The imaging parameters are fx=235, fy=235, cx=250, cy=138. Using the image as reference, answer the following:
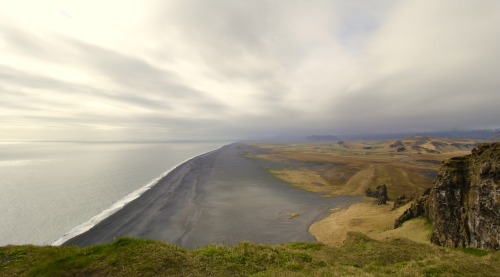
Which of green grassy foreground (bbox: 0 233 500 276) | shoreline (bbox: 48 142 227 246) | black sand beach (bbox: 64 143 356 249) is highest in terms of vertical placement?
green grassy foreground (bbox: 0 233 500 276)

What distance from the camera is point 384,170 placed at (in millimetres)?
101062

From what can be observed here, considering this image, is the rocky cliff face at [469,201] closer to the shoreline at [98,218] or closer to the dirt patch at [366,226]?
the dirt patch at [366,226]

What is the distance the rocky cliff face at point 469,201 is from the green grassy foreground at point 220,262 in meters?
6.52

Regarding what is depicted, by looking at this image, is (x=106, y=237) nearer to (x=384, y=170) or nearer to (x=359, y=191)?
(x=359, y=191)

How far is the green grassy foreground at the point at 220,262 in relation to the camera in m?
16.9

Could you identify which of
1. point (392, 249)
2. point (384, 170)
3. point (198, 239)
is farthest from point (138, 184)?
point (384, 170)

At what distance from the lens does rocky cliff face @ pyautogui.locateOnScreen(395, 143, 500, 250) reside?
2468 cm

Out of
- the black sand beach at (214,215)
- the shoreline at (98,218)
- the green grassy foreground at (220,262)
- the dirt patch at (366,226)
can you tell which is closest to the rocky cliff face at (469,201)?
the dirt patch at (366,226)

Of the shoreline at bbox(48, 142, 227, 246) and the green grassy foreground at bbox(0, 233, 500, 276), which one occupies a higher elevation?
the green grassy foreground at bbox(0, 233, 500, 276)

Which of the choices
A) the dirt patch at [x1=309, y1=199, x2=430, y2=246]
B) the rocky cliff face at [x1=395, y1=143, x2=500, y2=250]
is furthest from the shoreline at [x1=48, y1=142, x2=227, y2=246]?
the rocky cliff face at [x1=395, y1=143, x2=500, y2=250]

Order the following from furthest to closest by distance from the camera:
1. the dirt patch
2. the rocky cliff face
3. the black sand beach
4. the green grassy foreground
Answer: the black sand beach, the dirt patch, the rocky cliff face, the green grassy foreground

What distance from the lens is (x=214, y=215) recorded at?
54.0m

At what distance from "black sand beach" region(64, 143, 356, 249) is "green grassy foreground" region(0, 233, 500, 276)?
20.0m

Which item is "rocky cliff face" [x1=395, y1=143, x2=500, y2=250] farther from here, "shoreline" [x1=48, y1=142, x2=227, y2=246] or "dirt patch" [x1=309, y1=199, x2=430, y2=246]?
"shoreline" [x1=48, y1=142, x2=227, y2=246]
